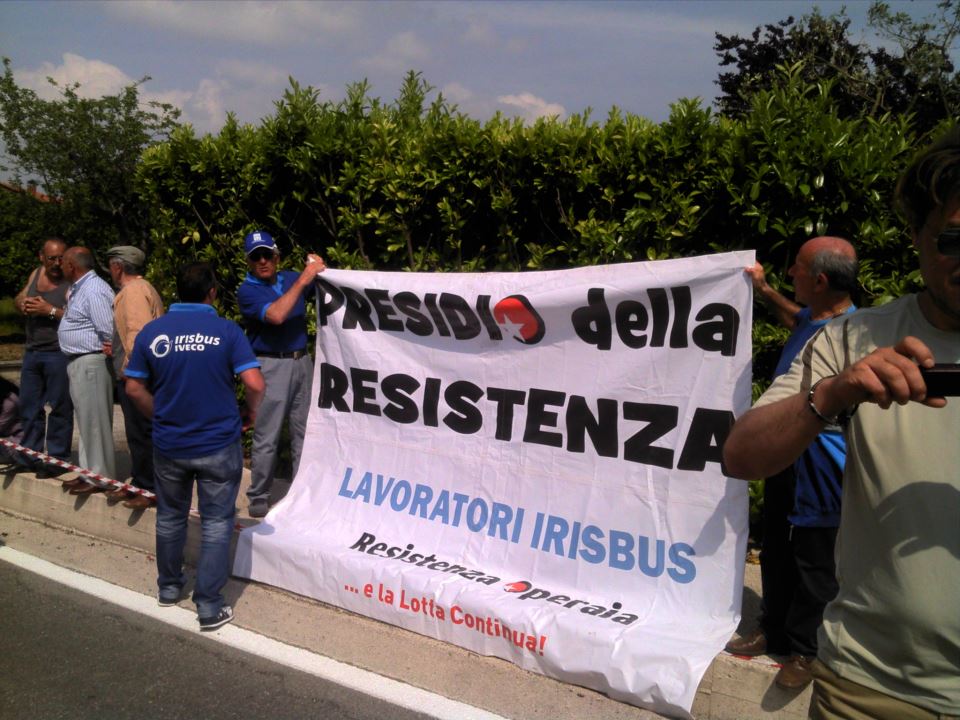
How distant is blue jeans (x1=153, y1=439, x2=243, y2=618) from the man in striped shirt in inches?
84.4

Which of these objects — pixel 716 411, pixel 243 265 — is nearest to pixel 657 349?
pixel 716 411

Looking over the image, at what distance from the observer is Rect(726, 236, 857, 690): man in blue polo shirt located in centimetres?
345

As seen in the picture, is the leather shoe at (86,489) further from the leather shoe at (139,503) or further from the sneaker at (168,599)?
the sneaker at (168,599)

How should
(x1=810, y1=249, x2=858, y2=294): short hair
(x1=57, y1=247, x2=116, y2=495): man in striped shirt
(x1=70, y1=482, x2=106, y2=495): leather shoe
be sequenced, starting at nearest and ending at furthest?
(x1=810, y1=249, x2=858, y2=294): short hair → (x1=70, y1=482, x2=106, y2=495): leather shoe → (x1=57, y1=247, x2=116, y2=495): man in striped shirt

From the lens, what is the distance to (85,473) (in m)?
6.21

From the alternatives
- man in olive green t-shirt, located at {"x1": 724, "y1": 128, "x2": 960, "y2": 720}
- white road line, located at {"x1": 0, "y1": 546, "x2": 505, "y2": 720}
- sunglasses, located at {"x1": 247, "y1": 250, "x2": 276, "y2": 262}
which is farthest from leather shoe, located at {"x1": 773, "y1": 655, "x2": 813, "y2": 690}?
sunglasses, located at {"x1": 247, "y1": 250, "x2": 276, "y2": 262}

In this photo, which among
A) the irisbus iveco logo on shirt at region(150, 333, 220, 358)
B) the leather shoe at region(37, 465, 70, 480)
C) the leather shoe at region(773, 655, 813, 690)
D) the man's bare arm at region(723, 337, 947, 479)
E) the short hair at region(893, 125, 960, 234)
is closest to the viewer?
the man's bare arm at region(723, 337, 947, 479)

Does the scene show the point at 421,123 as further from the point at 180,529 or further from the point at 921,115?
the point at 921,115

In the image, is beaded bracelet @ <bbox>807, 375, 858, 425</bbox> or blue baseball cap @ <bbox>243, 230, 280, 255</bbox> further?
blue baseball cap @ <bbox>243, 230, 280, 255</bbox>

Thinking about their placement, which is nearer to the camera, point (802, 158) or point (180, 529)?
point (802, 158)

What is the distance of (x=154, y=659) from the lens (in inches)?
168

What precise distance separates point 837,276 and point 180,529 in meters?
3.63

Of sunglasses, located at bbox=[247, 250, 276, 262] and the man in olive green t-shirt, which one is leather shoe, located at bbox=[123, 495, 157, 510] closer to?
sunglasses, located at bbox=[247, 250, 276, 262]

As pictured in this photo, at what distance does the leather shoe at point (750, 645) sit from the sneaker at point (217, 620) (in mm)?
2605
